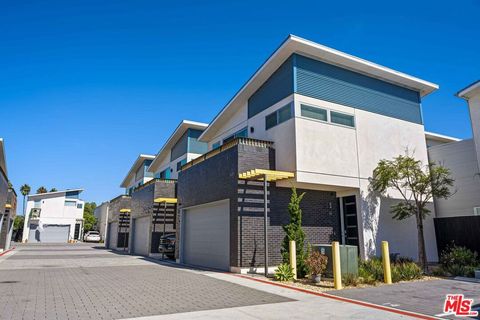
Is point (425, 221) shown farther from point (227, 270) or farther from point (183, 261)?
point (183, 261)

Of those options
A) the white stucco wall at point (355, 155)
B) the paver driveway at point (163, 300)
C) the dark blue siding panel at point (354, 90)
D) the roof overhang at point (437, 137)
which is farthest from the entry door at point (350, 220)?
the roof overhang at point (437, 137)

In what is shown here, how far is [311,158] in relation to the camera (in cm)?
1427

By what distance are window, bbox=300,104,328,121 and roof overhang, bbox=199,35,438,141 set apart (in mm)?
2514

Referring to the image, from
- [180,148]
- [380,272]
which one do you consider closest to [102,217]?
[180,148]

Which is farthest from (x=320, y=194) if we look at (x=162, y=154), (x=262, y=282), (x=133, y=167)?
(x=133, y=167)

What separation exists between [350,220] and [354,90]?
6.21m

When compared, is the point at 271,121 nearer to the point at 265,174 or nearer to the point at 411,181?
the point at 265,174

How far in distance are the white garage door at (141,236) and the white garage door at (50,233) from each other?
97.0 ft

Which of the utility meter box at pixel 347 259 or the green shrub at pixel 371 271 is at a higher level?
the utility meter box at pixel 347 259

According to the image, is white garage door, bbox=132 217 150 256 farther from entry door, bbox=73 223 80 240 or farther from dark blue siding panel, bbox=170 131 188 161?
entry door, bbox=73 223 80 240

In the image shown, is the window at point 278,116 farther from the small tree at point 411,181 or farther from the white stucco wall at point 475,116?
the white stucco wall at point 475,116

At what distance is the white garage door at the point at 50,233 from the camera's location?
4884 cm

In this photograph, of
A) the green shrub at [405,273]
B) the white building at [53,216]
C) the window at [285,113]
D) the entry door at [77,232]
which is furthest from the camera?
the entry door at [77,232]

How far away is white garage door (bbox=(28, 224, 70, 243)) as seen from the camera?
160 feet
